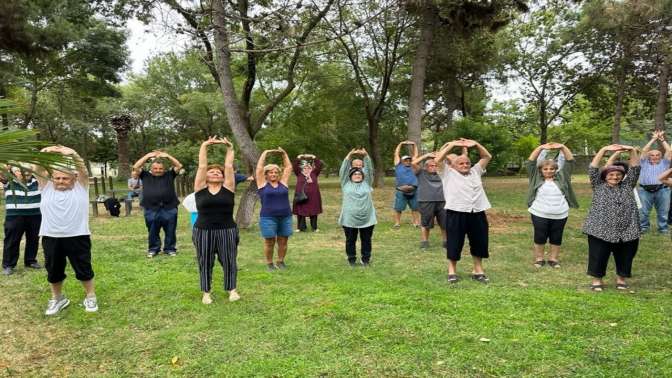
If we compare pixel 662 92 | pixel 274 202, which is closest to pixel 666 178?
pixel 274 202

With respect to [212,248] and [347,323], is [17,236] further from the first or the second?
[347,323]

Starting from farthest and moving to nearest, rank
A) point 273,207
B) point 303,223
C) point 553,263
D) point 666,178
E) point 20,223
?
point 303,223
point 553,263
point 20,223
point 273,207
point 666,178

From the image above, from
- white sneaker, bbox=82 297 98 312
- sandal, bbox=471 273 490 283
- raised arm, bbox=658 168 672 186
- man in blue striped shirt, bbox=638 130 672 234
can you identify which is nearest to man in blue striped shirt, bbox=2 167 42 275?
white sneaker, bbox=82 297 98 312

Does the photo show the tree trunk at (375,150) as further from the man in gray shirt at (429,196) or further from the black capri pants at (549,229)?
the black capri pants at (549,229)

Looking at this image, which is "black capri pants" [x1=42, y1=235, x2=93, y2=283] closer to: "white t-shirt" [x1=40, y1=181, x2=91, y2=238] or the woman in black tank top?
"white t-shirt" [x1=40, y1=181, x2=91, y2=238]

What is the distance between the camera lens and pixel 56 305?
5.21m

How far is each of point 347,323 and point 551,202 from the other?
11.9 ft

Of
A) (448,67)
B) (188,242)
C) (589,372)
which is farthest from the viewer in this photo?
(448,67)

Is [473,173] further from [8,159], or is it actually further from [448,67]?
[448,67]

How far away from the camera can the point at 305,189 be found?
420 inches

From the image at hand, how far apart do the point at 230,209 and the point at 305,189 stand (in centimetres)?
535

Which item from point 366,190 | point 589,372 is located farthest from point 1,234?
point 589,372

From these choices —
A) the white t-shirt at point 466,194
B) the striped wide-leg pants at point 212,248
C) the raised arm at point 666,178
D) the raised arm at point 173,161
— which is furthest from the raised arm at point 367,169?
the raised arm at point 666,178

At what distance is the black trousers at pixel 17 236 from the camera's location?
6.84m
